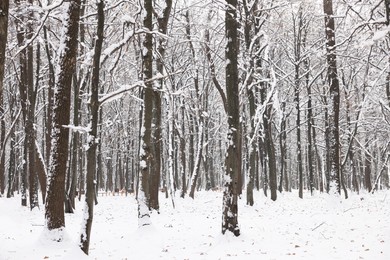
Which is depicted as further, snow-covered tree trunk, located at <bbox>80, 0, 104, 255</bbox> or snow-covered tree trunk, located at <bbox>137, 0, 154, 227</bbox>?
snow-covered tree trunk, located at <bbox>137, 0, 154, 227</bbox>

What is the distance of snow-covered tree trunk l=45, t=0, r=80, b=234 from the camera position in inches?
323

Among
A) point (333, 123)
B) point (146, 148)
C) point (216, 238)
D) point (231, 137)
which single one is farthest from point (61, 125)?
point (333, 123)

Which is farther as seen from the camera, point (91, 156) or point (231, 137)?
point (231, 137)

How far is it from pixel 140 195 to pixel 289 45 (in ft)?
67.4

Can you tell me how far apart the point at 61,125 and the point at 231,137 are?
446cm

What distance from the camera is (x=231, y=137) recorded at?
10484 mm

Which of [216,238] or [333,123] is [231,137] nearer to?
[216,238]

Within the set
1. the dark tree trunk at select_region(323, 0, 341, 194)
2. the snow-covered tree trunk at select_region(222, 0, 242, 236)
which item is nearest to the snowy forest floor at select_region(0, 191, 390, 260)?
the snow-covered tree trunk at select_region(222, 0, 242, 236)

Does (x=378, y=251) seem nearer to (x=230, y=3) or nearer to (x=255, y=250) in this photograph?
(x=255, y=250)

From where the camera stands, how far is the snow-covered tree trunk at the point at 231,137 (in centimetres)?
1016

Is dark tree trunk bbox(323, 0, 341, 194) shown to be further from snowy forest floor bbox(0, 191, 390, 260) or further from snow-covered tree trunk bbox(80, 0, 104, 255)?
snow-covered tree trunk bbox(80, 0, 104, 255)

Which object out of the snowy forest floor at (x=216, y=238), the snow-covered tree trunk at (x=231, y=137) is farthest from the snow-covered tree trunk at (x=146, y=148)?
the snow-covered tree trunk at (x=231, y=137)

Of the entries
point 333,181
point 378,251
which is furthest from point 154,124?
point 378,251

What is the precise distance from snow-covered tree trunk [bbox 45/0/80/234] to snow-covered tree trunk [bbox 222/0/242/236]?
4128 millimetres
